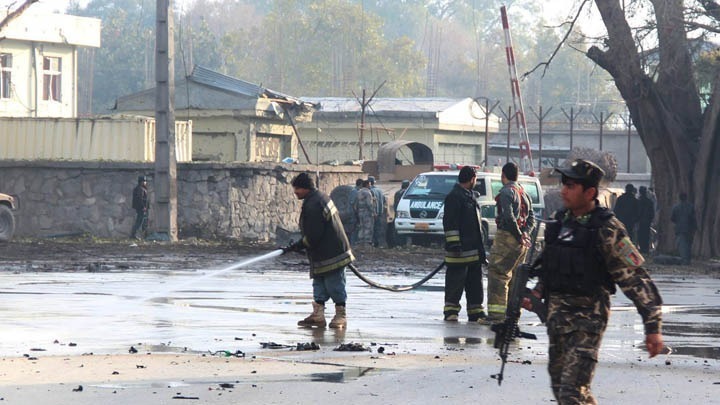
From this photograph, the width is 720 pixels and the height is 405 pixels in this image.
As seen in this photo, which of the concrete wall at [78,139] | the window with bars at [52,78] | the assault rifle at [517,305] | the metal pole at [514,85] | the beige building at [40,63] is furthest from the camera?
the window with bars at [52,78]

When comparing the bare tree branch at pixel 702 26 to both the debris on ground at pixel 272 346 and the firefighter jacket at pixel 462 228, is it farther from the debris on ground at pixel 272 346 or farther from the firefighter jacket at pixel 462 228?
the debris on ground at pixel 272 346

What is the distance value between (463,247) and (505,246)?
18.5 inches

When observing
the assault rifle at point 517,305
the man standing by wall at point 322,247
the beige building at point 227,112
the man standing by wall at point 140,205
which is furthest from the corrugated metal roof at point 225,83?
the assault rifle at point 517,305

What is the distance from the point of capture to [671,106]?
96.7 ft

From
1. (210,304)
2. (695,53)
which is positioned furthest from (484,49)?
(210,304)

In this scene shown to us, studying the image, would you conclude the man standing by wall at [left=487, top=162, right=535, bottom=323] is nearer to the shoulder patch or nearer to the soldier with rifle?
the soldier with rifle

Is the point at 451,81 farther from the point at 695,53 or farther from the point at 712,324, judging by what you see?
the point at 712,324

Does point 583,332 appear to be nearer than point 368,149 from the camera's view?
Yes

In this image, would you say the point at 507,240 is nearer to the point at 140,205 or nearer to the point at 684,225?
the point at 684,225

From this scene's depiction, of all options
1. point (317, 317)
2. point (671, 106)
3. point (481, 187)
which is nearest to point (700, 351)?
point (317, 317)

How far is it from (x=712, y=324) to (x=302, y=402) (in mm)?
7439

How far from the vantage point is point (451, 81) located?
130m

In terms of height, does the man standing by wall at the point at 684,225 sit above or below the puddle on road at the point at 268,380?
above

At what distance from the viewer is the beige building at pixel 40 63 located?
48219mm
